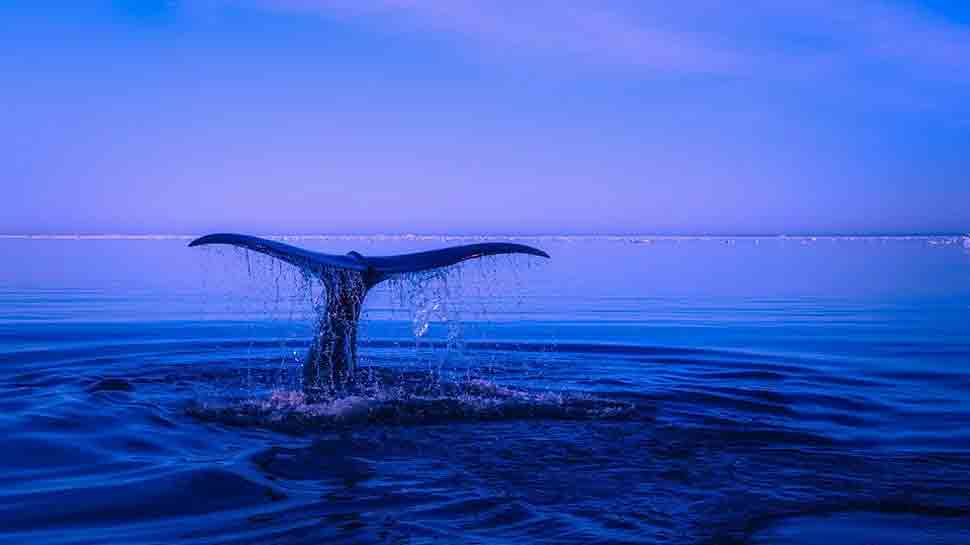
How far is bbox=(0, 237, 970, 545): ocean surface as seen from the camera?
5.35 meters

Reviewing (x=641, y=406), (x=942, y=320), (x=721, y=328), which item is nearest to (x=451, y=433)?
(x=641, y=406)

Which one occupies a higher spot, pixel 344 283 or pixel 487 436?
pixel 344 283

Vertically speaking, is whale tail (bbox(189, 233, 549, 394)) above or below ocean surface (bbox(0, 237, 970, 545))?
above

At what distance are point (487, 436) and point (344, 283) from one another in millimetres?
2590

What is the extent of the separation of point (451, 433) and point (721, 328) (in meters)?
11.8

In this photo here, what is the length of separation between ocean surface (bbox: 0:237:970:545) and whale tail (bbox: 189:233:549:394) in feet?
0.75

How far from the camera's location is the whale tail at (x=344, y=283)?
8.89 meters

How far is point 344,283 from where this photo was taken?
9484mm

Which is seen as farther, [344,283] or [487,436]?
[344,283]

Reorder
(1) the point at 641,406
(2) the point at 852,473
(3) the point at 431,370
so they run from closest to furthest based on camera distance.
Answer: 1. (2) the point at 852,473
2. (1) the point at 641,406
3. (3) the point at 431,370

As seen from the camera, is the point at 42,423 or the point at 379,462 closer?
the point at 379,462

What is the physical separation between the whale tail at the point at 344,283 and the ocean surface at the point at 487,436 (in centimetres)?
23

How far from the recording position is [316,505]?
5609mm

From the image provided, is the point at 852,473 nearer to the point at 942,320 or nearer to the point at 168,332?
the point at 168,332
